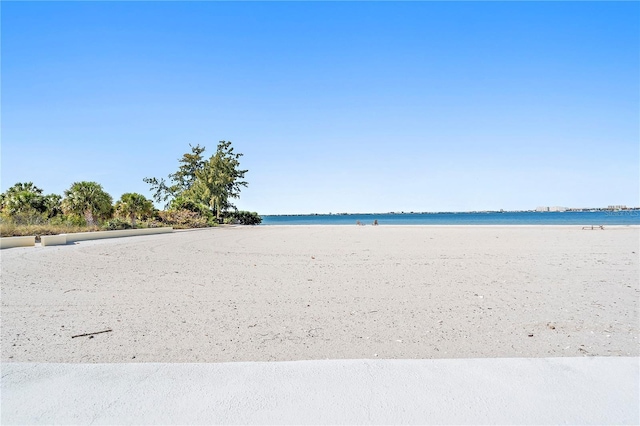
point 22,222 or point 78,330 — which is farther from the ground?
point 22,222

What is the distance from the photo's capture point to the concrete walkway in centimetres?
245

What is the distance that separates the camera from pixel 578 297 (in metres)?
6.11

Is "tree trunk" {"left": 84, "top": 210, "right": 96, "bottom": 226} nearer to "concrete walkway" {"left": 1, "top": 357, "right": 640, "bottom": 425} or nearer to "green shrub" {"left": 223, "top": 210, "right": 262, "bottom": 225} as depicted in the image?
"green shrub" {"left": 223, "top": 210, "right": 262, "bottom": 225}

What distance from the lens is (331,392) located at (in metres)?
2.72

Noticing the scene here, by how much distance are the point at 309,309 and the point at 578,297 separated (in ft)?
13.9

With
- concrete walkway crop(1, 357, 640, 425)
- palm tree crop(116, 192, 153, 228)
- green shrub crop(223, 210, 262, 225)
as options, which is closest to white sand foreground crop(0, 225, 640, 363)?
Answer: concrete walkway crop(1, 357, 640, 425)

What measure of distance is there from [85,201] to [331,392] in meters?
26.7

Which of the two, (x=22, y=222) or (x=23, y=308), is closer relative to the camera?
(x=23, y=308)

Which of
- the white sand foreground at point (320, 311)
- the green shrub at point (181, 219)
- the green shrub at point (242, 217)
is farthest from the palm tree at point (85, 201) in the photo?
the green shrub at point (242, 217)

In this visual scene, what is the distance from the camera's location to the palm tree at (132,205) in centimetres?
2816

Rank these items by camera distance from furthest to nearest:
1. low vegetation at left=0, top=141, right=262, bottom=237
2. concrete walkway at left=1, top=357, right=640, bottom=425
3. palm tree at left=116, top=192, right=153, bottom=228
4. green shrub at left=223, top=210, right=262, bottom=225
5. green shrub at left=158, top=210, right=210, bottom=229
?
green shrub at left=223, top=210, right=262, bottom=225 < green shrub at left=158, top=210, right=210, bottom=229 < palm tree at left=116, top=192, right=153, bottom=228 < low vegetation at left=0, top=141, right=262, bottom=237 < concrete walkway at left=1, top=357, right=640, bottom=425

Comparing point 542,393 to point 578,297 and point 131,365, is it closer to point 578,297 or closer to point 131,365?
point 131,365

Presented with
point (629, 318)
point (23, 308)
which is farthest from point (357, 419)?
point (23, 308)

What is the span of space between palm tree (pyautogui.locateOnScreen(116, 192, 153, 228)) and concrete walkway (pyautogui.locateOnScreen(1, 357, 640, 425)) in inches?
1078
